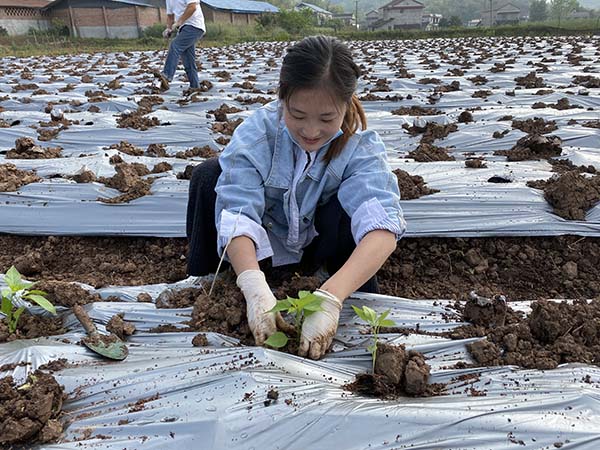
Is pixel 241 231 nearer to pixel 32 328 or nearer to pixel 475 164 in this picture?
pixel 32 328

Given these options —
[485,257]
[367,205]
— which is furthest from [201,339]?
[485,257]

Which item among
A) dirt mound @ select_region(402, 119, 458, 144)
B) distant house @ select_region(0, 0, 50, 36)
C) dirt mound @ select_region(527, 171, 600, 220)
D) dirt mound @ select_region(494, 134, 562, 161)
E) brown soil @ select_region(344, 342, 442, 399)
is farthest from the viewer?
distant house @ select_region(0, 0, 50, 36)

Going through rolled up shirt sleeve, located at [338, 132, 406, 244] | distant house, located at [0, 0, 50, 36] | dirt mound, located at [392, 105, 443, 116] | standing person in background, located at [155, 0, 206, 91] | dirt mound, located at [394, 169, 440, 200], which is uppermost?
distant house, located at [0, 0, 50, 36]

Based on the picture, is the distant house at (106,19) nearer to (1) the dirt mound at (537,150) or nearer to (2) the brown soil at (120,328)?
(1) the dirt mound at (537,150)

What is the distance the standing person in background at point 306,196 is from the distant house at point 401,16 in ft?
131

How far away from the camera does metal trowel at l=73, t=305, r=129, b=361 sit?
148 centimetres

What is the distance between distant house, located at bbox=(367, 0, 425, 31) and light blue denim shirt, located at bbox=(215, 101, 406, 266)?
40009mm

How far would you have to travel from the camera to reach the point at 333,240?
6.04ft

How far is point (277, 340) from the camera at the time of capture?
1404 millimetres

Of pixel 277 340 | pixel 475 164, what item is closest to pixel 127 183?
pixel 277 340

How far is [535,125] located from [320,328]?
324 cm

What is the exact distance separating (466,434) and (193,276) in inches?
47.5

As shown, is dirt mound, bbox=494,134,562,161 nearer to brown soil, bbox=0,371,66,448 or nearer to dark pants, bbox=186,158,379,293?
dark pants, bbox=186,158,379,293

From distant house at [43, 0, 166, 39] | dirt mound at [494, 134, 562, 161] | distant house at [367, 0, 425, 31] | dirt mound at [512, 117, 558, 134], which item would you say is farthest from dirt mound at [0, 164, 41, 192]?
distant house at [367, 0, 425, 31]
